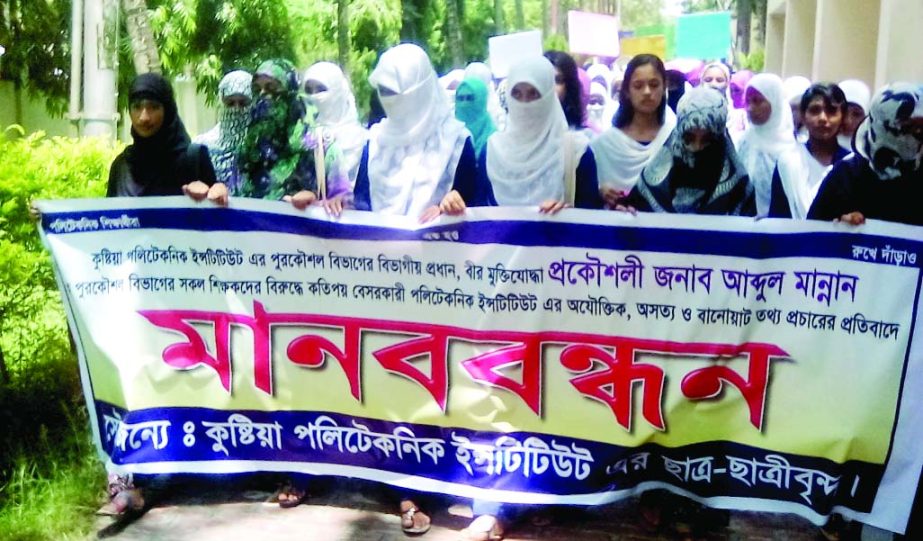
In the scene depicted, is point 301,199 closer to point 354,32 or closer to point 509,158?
point 509,158

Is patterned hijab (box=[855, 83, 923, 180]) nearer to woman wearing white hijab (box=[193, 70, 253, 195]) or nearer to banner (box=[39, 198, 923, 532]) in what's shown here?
banner (box=[39, 198, 923, 532])

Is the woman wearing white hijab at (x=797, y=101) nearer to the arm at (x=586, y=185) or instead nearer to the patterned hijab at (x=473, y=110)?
the patterned hijab at (x=473, y=110)

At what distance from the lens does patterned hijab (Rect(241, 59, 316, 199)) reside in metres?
3.59

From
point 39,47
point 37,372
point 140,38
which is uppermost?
point 39,47

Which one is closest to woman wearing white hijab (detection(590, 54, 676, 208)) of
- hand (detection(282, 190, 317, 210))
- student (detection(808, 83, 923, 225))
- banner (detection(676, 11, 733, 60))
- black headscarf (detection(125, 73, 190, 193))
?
student (detection(808, 83, 923, 225))

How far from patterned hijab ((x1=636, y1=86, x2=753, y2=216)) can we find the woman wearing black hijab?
1.60 meters

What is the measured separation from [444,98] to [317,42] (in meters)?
13.7

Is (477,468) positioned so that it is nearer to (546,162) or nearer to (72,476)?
(546,162)

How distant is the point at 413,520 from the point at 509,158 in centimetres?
134

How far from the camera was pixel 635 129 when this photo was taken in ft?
13.2

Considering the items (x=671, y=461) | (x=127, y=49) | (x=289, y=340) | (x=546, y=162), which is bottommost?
(x=671, y=461)

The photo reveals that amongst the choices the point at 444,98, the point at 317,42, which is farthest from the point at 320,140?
the point at 317,42

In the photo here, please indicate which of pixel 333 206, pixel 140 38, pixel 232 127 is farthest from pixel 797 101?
pixel 140 38

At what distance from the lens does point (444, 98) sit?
3.75 m
